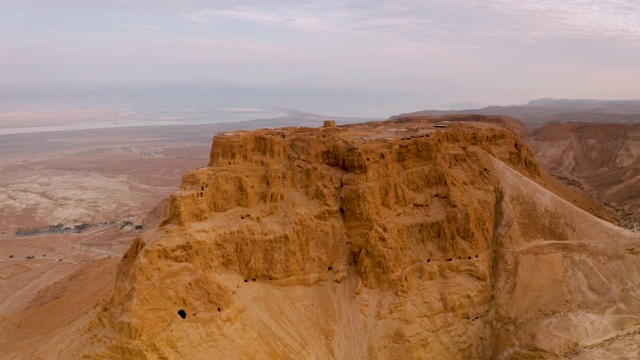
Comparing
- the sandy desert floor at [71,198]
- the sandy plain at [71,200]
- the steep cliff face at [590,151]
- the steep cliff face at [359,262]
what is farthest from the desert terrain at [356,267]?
the steep cliff face at [590,151]

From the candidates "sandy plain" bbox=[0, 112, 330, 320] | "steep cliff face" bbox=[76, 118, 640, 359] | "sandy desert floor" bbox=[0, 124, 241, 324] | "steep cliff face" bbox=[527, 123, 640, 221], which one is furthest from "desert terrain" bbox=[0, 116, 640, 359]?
"steep cliff face" bbox=[527, 123, 640, 221]

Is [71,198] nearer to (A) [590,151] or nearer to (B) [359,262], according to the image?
(B) [359,262]

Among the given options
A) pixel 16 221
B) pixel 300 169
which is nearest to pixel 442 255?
pixel 300 169

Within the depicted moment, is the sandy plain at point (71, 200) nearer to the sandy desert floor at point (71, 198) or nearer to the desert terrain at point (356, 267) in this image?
the sandy desert floor at point (71, 198)

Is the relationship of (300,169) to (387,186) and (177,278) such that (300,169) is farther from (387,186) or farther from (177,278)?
(177,278)

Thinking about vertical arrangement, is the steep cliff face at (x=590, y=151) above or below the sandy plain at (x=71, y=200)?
above

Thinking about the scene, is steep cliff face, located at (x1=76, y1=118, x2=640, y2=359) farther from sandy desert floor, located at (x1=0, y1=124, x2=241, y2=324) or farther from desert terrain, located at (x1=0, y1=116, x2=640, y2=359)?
sandy desert floor, located at (x1=0, y1=124, x2=241, y2=324)

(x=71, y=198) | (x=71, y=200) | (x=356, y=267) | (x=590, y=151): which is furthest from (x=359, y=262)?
(x=590, y=151)
